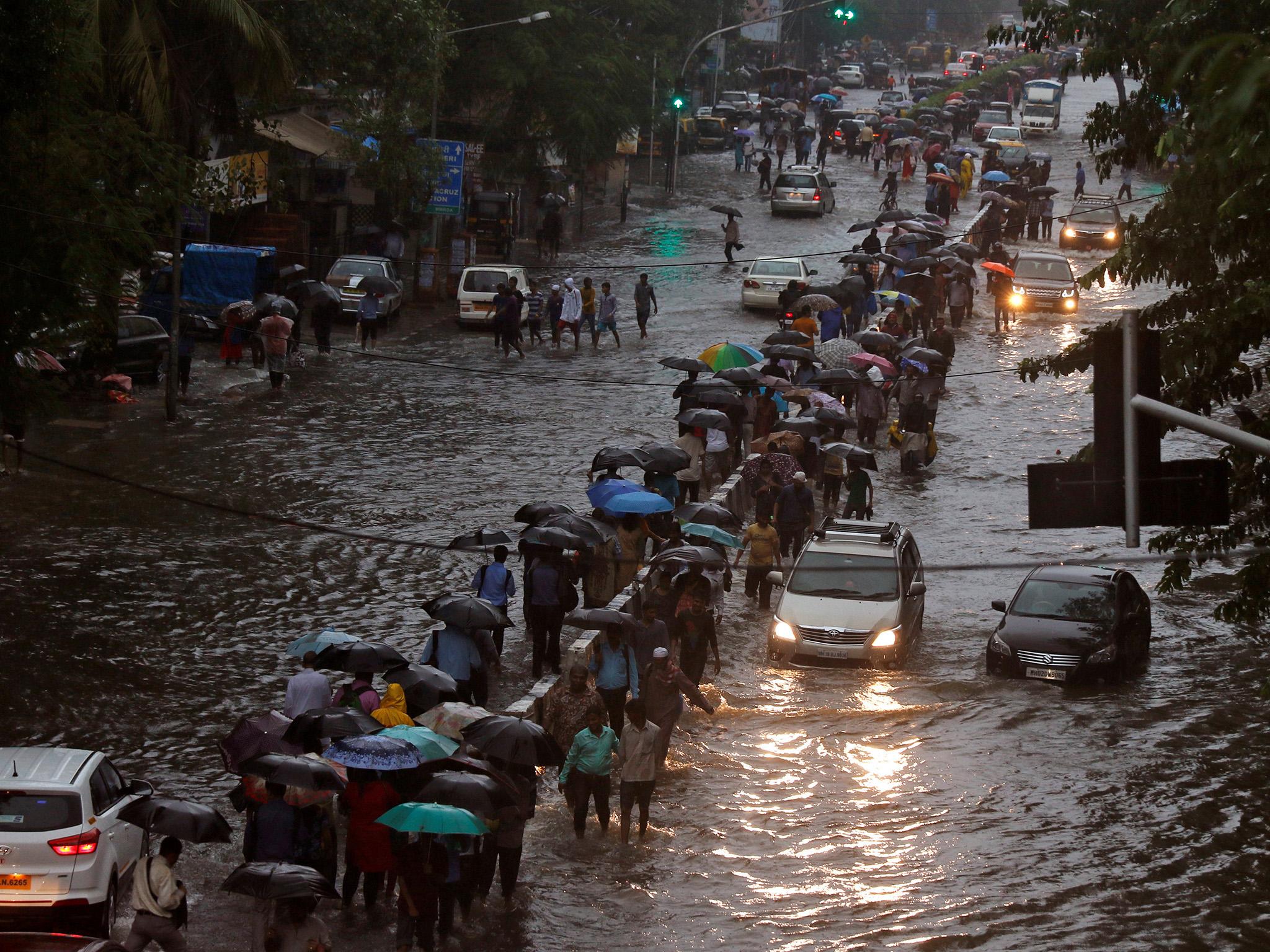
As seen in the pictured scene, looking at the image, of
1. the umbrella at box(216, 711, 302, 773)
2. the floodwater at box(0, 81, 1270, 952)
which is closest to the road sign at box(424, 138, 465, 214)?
the floodwater at box(0, 81, 1270, 952)

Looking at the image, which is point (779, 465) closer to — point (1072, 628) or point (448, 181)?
point (1072, 628)

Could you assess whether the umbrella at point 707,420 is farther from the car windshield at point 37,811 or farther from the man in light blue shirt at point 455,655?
the car windshield at point 37,811

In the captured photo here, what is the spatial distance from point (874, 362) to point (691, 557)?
39.5 ft

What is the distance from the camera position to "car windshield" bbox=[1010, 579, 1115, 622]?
1934 cm

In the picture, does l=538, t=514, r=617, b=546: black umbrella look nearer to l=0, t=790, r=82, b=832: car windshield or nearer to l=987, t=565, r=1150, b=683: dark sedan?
l=987, t=565, r=1150, b=683: dark sedan

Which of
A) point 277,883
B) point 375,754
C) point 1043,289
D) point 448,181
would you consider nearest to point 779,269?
point 1043,289

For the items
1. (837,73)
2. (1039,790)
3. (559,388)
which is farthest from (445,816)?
(837,73)

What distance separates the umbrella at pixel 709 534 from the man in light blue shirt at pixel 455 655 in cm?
445

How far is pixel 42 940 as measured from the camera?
866 cm

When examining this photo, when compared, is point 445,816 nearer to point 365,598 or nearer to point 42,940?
point 42,940

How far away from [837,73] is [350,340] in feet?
263

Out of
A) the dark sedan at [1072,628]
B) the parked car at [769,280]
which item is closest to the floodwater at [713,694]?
the dark sedan at [1072,628]

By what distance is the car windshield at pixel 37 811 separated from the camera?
1065 centimetres

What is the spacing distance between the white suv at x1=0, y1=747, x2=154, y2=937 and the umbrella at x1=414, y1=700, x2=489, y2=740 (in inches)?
98.9
